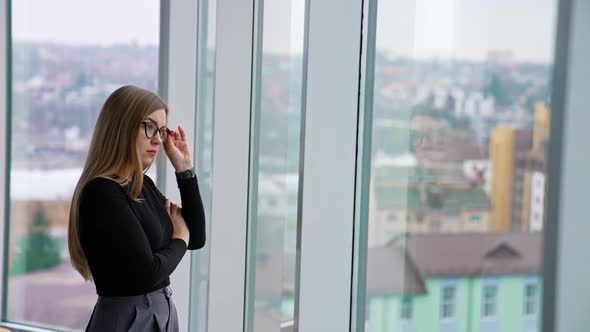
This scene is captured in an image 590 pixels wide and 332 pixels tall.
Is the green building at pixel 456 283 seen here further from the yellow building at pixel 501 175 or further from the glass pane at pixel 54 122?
the glass pane at pixel 54 122

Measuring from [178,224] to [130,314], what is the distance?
0.35 meters

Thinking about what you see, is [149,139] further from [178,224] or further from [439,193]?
[439,193]

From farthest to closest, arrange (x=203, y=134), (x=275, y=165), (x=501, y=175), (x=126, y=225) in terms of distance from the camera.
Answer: (x=203, y=134) < (x=275, y=165) < (x=126, y=225) < (x=501, y=175)

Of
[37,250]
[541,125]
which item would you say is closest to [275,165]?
[541,125]

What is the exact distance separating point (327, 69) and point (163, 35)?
1691 mm

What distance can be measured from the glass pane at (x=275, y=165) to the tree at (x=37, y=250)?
2004mm

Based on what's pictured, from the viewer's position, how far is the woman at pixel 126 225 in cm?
220

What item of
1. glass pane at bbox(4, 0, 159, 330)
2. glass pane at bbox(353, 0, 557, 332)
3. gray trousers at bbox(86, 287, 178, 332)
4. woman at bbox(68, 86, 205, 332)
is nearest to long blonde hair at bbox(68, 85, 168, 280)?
woman at bbox(68, 86, 205, 332)

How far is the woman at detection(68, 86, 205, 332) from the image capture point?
2.20 meters

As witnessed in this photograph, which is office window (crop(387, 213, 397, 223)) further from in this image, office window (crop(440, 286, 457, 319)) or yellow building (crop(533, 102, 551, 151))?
yellow building (crop(533, 102, 551, 151))

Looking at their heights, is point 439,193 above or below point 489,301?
above

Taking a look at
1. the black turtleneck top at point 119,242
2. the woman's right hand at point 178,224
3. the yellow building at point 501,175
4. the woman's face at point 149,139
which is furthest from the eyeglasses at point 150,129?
the yellow building at point 501,175

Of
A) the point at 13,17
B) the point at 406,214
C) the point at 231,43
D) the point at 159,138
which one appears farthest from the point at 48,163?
the point at 406,214

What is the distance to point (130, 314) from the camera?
7.53ft
